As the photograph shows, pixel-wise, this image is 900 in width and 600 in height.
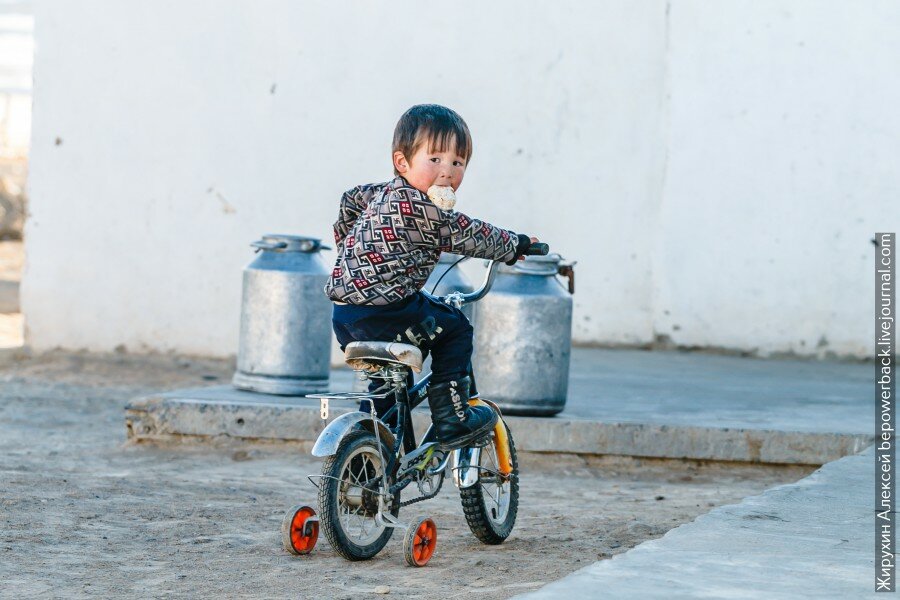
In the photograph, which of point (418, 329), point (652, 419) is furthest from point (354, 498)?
point (652, 419)

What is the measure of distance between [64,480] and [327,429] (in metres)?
1.87

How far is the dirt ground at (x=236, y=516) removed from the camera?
3670 mm

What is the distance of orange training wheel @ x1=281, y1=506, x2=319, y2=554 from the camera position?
393 cm

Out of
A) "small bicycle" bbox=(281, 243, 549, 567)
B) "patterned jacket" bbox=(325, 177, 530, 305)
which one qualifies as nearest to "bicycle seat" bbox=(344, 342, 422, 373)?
"small bicycle" bbox=(281, 243, 549, 567)

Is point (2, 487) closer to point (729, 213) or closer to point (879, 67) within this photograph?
point (729, 213)

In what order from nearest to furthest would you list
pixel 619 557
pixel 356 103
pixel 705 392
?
1. pixel 619 557
2. pixel 705 392
3. pixel 356 103

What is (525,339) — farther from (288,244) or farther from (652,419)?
(288,244)

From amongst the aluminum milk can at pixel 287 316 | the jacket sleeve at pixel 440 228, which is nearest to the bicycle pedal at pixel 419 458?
the jacket sleeve at pixel 440 228

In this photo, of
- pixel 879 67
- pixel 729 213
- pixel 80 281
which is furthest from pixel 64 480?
pixel 879 67

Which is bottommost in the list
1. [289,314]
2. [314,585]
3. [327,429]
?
[314,585]

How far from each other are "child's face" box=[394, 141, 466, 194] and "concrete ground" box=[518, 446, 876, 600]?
1.16m

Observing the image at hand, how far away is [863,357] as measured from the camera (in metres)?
8.29

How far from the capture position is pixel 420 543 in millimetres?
3893

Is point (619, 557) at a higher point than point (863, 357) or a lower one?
lower
